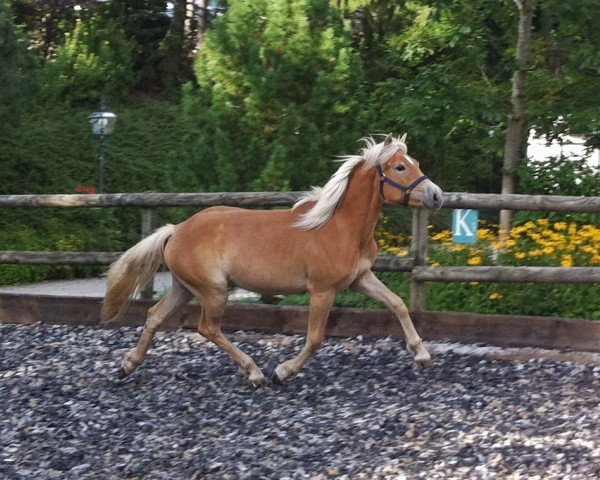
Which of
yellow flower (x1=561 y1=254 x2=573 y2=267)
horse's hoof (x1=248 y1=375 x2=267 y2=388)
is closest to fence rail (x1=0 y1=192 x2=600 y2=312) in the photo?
yellow flower (x1=561 y1=254 x2=573 y2=267)

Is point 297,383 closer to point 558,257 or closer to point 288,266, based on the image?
point 288,266

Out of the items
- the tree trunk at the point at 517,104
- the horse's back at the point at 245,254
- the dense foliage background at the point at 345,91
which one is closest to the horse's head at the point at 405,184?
the horse's back at the point at 245,254

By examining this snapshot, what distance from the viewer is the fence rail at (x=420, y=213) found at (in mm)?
7047

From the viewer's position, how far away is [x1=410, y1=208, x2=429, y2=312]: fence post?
7.42 m

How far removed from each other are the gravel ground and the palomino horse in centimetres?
31

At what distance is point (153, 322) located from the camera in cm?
645

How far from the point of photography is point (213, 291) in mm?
6246

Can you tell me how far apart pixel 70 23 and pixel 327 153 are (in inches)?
691

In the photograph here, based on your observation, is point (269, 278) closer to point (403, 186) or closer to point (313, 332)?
point (313, 332)

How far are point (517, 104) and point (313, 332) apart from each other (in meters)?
5.78

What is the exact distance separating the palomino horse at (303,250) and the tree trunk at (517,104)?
4.22 m

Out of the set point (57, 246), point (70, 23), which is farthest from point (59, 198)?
point (70, 23)

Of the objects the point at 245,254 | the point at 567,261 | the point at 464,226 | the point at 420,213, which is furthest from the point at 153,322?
the point at 567,261

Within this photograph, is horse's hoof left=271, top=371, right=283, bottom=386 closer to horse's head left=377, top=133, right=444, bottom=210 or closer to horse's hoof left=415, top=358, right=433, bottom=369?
horse's hoof left=415, top=358, right=433, bottom=369
